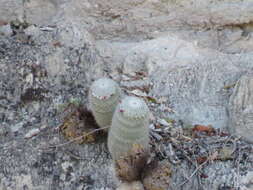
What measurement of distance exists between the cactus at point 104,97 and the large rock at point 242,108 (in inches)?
30.2

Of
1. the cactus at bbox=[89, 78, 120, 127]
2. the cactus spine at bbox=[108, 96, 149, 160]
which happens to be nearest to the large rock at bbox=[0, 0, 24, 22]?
the cactus at bbox=[89, 78, 120, 127]

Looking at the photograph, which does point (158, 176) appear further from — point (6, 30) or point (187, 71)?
point (6, 30)

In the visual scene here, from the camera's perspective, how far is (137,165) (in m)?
2.18

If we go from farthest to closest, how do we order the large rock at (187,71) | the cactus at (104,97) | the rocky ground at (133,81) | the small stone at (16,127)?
the large rock at (187,71) → the small stone at (16,127) → the rocky ground at (133,81) → the cactus at (104,97)

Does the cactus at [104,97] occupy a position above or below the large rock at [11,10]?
below

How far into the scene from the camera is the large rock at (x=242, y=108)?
97.7 inches

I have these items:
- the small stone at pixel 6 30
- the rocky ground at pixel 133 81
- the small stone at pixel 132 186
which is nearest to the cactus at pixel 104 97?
the rocky ground at pixel 133 81

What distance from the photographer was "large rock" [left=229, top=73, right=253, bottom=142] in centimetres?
248

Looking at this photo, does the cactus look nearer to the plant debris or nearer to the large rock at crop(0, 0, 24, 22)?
the plant debris

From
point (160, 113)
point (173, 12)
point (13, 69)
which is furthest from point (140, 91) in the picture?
point (13, 69)

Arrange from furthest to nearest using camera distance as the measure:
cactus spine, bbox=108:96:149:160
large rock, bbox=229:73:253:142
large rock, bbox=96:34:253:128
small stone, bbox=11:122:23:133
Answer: large rock, bbox=96:34:253:128 → small stone, bbox=11:122:23:133 → large rock, bbox=229:73:253:142 → cactus spine, bbox=108:96:149:160

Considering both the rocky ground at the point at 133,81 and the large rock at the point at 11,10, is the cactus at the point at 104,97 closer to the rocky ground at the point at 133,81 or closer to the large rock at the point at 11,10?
the rocky ground at the point at 133,81

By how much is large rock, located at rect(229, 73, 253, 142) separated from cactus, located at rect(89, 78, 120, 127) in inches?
30.2

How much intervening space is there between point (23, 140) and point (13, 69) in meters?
0.55
